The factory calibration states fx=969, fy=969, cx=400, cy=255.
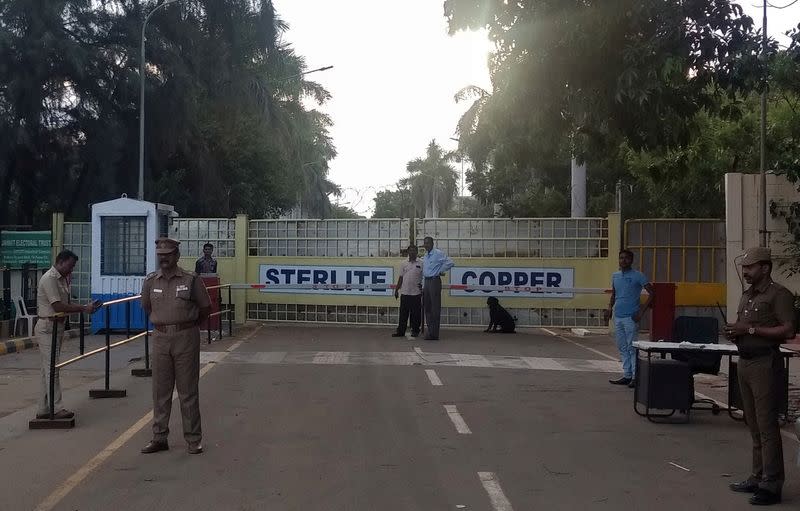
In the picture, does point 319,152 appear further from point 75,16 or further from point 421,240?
point 421,240

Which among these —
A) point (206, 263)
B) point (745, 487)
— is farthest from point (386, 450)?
point (206, 263)

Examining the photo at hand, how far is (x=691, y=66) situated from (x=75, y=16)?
28217mm

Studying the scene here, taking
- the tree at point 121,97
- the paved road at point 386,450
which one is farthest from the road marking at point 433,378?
the tree at point 121,97

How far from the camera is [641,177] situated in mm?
24750

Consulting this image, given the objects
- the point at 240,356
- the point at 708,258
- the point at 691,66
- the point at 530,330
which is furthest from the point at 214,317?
the point at 691,66

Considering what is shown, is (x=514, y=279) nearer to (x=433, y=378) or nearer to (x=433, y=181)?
(x=433, y=378)

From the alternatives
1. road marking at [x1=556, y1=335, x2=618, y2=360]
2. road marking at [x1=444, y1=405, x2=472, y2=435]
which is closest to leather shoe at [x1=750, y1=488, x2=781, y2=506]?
road marking at [x1=444, y1=405, x2=472, y2=435]

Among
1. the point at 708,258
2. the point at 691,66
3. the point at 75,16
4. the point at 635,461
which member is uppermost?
the point at 75,16

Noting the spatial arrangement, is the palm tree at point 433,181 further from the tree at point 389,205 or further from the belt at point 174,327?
the belt at point 174,327

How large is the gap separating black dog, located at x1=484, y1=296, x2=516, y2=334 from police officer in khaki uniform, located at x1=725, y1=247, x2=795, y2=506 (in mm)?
14043

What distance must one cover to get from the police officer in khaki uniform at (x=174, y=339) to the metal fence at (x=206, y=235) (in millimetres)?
15062

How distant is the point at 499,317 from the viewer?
70.2 ft

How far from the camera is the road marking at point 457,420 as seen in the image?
9.75 metres

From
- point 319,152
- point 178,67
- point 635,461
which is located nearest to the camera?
point 635,461
